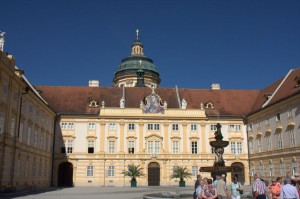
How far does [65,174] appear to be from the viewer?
5028 cm

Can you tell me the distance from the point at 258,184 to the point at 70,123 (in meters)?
39.2

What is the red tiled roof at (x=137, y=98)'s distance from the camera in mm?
52500

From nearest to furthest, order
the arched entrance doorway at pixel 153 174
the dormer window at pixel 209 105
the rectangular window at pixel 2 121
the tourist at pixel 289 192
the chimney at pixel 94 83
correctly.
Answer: the tourist at pixel 289 192, the rectangular window at pixel 2 121, the arched entrance doorway at pixel 153 174, the dormer window at pixel 209 105, the chimney at pixel 94 83

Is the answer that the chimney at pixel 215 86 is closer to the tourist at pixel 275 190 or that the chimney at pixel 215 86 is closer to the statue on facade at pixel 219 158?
the statue on facade at pixel 219 158

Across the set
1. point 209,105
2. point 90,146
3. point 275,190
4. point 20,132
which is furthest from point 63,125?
point 275,190

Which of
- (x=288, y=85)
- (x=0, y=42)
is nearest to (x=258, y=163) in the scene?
(x=288, y=85)

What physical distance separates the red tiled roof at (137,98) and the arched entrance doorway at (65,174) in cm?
718

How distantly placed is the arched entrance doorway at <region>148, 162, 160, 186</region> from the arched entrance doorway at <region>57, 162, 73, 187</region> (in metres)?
10.5

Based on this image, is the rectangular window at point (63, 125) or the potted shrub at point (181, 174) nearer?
the potted shrub at point (181, 174)

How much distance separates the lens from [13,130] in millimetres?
32344

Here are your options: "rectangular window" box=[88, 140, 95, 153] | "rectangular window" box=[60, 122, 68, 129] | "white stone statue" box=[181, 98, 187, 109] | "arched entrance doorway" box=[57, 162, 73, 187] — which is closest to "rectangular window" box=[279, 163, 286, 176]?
"white stone statue" box=[181, 98, 187, 109]

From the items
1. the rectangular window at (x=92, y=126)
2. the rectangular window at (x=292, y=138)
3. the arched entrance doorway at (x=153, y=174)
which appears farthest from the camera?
the rectangular window at (x=92, y=126)

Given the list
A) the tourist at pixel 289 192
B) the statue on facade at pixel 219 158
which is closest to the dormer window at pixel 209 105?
the statue on facade at pixel 219 158

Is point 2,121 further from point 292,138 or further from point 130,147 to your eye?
point 292,138
